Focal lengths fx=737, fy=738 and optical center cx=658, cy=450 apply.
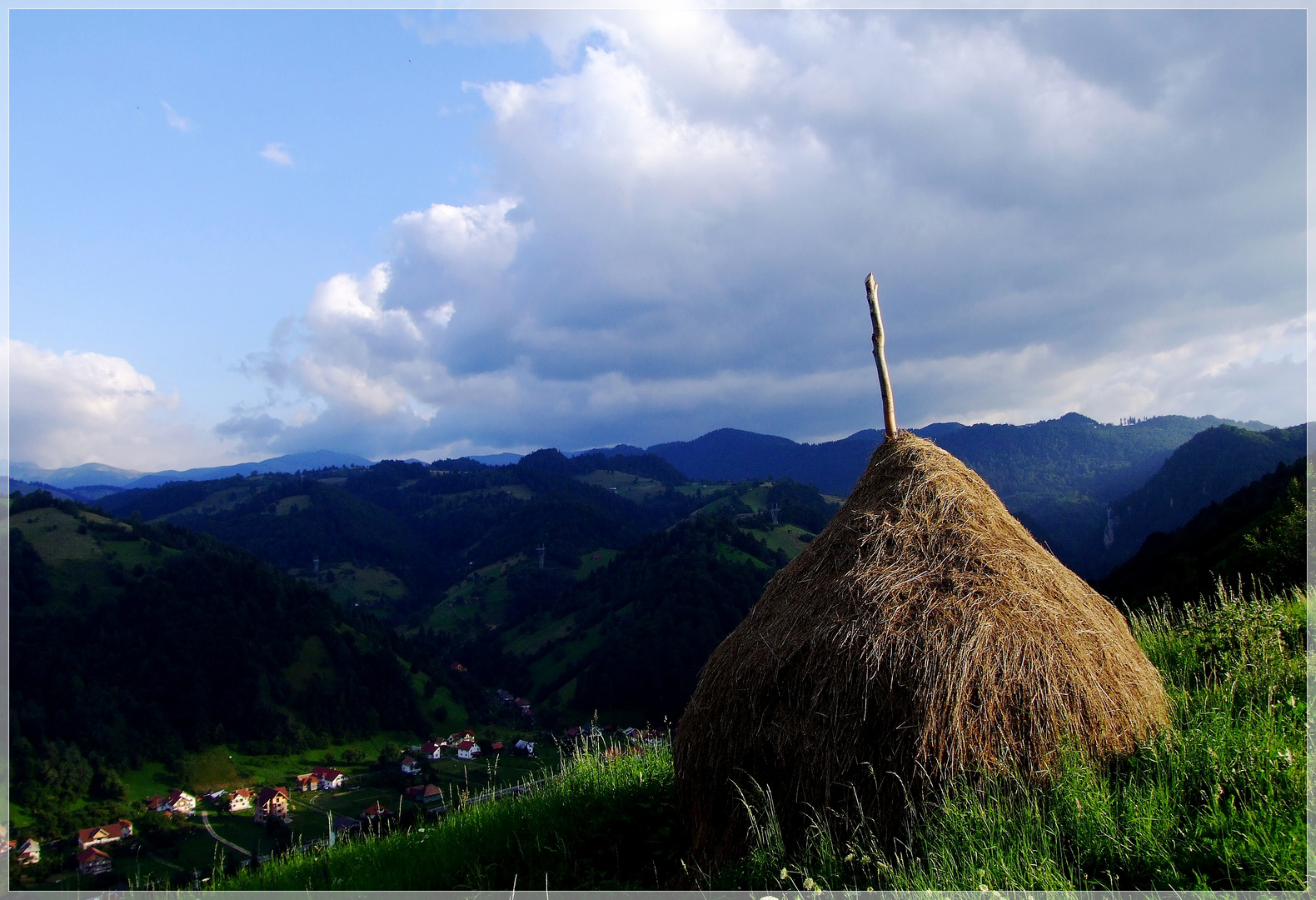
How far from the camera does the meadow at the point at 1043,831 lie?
4.12m

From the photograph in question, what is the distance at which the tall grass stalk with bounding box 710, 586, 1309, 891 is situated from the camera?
403 cm

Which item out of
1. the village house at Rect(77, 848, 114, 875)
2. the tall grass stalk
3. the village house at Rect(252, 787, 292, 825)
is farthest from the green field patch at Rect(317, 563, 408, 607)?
the tall grass stalk

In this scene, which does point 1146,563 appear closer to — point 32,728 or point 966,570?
point 966,570

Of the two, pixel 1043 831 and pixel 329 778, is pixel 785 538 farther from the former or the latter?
pixel 1043 831

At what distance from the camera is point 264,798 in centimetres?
6744

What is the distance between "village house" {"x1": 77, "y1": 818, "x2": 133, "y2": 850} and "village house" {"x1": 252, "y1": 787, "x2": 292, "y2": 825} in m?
9.24

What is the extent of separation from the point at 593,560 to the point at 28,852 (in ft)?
390

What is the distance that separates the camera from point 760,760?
5.84m

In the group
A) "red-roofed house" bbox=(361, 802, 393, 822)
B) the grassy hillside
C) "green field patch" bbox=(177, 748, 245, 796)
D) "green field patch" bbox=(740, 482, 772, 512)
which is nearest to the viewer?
"red-roofed house" bbox=(361, 802, 393, 822)

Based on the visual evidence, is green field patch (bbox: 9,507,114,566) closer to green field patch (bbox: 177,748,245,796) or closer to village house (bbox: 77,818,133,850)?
green field patch (bbox: 177,748,245,796)

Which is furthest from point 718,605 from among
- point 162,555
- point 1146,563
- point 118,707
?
point 162,555

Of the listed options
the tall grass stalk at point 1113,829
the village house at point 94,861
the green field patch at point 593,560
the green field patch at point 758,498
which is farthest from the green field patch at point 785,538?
the tall grass stalk at point 1113,829

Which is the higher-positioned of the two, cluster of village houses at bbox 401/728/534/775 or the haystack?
the haystack

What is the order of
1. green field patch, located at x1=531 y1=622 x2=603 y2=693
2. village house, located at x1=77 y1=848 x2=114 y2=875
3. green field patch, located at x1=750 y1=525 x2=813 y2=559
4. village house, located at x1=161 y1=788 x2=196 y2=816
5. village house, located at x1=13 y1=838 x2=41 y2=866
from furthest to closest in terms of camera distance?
green field patch, located at x1=750 y1=525 x2=813 y2=559 < green field patch, located at x1=531 y1=622 x2=603 y2=693 < village house, located at x1=161 y1=788 x2=196 y2=816 < village house, located at x1=13 y1=838 x2=41 y2=866 < village house, located at x1=77 y1=848 x2=114 y2=875
